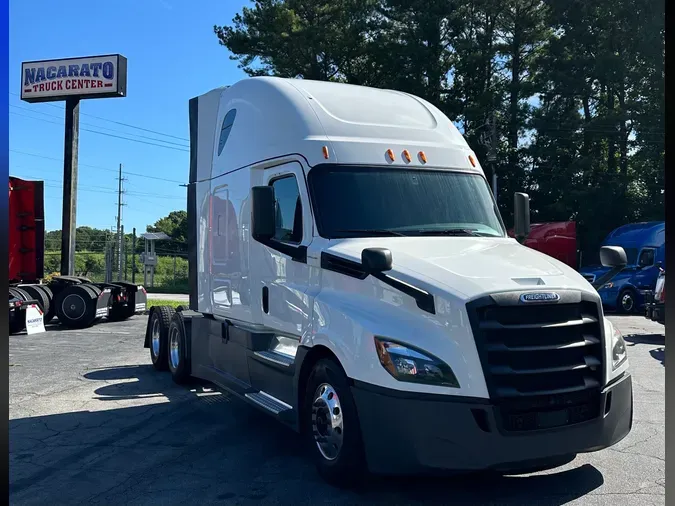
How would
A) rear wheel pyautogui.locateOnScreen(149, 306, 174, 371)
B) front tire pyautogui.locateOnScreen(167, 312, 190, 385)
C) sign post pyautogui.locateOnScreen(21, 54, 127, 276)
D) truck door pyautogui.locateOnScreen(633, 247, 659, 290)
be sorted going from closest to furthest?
1. front tire pyautogui.locateOnScreen(167, 312, 190, 385)
2. rear wheel pyautogui.locateOnScreen(149, 306, 174, 371)
3. sign post pyautogui.locateOnScreen(21, 54, 127, 276)
4. truck door pyautogui.locateOnScreen(633, 247, 659, 290)

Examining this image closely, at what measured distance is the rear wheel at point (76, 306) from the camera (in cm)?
1577

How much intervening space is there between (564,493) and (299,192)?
3.21 metres

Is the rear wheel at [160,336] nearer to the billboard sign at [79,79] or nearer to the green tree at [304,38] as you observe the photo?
the billboard sign at [79,79]

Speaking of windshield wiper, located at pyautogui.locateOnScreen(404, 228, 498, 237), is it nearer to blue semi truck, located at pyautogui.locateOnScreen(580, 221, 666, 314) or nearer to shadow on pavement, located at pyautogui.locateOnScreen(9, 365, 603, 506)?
shadow on pavement, located at pyautogui.locateOnScreen(9, 365, 603, 506)

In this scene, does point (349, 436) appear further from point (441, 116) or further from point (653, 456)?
point (441, 116)

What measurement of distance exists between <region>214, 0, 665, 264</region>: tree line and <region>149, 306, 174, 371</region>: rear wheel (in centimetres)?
2581

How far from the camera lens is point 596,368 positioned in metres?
4.53

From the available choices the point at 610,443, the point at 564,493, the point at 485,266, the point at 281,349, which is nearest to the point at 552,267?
the point at 485,266

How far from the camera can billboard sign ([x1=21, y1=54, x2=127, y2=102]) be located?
2147cm

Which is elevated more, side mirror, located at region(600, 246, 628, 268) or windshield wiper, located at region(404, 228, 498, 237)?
windshield wiper, located at region(404, 228, 498, 237)

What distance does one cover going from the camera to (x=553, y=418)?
170 inches

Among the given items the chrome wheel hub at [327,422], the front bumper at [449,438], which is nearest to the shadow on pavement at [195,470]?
the chrome wheel hub at [327,422]

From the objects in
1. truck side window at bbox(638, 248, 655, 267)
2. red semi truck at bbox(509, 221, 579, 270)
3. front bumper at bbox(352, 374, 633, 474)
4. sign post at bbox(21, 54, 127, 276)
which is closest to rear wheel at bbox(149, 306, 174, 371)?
front bumper at bbox(352, 374, 633, 474)

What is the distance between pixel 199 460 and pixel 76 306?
37.6 feet
